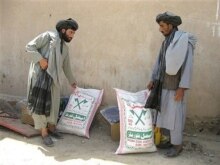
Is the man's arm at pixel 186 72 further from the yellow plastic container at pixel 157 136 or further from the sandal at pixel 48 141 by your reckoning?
the sandal at pixel 48 141

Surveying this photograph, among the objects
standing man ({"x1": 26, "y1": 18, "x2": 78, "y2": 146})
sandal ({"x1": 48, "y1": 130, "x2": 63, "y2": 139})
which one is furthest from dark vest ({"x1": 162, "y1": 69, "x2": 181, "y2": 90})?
sandal ({"x1": 48, "y1": 130, "x2": 63, "y2": 139})

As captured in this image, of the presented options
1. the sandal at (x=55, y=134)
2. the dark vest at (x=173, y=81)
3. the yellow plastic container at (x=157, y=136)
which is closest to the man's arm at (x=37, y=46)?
the sandal at (x=55, y=134)

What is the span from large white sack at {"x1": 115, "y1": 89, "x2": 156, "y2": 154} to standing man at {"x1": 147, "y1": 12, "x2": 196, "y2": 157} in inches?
7.1

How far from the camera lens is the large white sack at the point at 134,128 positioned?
543 cm

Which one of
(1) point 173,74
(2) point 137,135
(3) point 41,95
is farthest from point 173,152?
(3) point 41,95

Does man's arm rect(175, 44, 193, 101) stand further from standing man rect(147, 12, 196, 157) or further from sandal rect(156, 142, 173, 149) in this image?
sandal rect(156, 142, 173, 149)

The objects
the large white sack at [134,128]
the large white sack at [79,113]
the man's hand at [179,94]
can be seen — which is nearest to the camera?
the man's hand at [179,94]

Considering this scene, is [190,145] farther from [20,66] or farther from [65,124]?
[20,66]

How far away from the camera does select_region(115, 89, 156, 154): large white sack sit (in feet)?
17.8

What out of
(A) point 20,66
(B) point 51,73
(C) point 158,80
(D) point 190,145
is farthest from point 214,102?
(A) point 20,66

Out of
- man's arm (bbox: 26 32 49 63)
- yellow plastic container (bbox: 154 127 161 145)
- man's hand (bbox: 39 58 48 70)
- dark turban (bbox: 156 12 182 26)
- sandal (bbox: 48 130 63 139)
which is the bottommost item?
sandal (bbox: 48 130 63 139)

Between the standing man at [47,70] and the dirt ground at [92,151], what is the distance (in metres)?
0.28

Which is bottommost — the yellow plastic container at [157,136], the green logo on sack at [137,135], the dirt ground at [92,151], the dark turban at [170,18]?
the dirt ground at [92,151]

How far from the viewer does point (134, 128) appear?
5.48m
